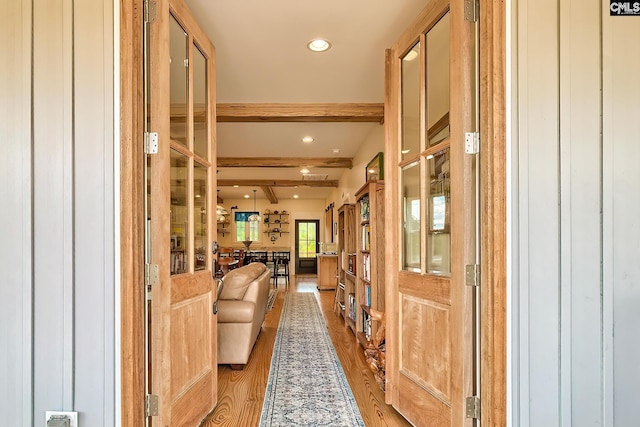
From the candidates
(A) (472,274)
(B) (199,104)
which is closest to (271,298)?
(B) (199,104)

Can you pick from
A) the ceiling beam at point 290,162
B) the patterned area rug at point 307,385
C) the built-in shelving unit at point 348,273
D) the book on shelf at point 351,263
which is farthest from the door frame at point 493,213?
the ceiling beam at point 290,162

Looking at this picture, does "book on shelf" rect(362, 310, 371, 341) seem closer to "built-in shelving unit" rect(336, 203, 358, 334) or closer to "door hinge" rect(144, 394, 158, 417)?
"built-in shelving unit" rect(336, 203, 358, 334)

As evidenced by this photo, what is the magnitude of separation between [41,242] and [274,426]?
1.69 meters

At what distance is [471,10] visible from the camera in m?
1.85

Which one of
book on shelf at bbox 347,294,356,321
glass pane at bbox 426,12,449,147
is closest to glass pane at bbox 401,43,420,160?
glass pane at bbox 426,12,449,147

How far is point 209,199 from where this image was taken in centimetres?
255

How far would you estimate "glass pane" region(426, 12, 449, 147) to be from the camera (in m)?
2.14

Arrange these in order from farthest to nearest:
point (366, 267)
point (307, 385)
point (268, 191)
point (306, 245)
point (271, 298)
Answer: point (306, 245)
point (268, 191)
point (271, 298)
point (366, 267)
point (307, 385)

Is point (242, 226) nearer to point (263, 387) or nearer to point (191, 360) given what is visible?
point (263, 387)

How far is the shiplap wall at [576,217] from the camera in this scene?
5.26ft

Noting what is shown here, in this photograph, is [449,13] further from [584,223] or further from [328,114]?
[328,114]

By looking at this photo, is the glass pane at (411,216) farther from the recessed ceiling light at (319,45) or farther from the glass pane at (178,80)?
the glass pane at (178,80)

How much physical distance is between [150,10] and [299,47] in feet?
4.40

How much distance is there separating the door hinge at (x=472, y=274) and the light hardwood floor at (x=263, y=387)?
1.22 metres
